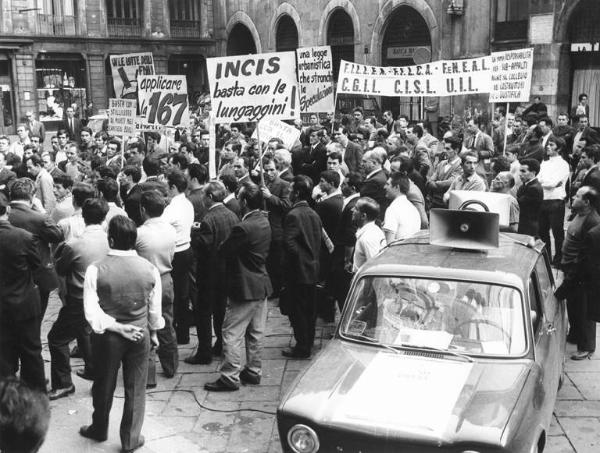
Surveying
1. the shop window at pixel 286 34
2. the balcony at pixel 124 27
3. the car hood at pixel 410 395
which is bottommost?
the car hood at pixel 410 395

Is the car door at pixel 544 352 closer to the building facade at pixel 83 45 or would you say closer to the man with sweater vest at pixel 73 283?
the man with sweater vest at pixel 73 283

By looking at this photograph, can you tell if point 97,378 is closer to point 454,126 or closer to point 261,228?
point 261,228

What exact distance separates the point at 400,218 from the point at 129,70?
842 cm

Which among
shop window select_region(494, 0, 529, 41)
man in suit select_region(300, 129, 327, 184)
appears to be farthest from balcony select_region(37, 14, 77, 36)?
man in suit select_region(300, 129, 327, 184)

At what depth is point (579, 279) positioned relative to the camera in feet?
23.4

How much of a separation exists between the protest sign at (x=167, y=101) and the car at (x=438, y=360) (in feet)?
24.8

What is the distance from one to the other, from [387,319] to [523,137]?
10.5 metres

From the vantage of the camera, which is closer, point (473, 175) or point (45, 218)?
point (45, 218)

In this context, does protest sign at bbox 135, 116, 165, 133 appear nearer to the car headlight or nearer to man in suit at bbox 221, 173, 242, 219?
man in suit at bbox 221, 173, 242, 219

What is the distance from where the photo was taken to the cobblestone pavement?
19.4 feet

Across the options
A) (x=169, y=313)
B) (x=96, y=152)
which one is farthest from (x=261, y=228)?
(x=96, y=152)

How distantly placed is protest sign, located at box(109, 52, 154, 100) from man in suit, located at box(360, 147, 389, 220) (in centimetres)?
605

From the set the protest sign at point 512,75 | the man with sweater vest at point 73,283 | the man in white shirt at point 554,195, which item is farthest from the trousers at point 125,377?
the protest sign at point 512,75

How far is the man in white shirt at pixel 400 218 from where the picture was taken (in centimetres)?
763
